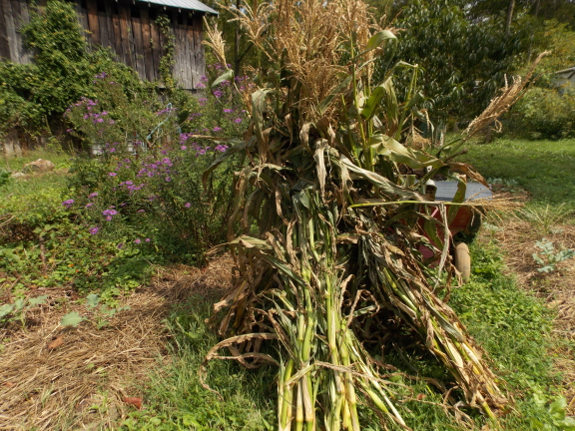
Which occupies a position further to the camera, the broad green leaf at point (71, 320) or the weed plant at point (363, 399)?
the broad green leaf at point (71, 320)

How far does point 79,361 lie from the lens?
90.7 inches

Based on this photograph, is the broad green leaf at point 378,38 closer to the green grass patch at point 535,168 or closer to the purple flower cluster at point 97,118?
the green grass patch at point 535,168

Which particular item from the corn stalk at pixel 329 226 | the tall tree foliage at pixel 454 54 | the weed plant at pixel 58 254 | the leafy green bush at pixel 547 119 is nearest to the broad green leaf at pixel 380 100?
the corn stalk at pixel 329 226

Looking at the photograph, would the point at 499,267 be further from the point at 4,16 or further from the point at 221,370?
the point at 4,16

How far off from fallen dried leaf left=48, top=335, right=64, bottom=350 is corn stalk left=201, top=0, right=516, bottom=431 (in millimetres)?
1117

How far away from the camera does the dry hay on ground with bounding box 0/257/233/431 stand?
6.38 feet

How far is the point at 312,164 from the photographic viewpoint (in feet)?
6.72

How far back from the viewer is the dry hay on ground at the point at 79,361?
6.38 feet

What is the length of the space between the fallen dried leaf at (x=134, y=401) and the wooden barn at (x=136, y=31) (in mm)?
9368

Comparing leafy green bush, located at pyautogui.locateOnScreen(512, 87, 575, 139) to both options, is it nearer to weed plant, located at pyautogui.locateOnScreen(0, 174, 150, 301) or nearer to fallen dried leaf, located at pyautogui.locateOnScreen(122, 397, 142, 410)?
weed plant, located at pyautogui.locateOnScreen(0, 174, 150, 301)

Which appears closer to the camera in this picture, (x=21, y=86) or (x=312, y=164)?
(x=312, y=164)

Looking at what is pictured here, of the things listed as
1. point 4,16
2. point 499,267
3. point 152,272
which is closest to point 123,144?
point 152,272

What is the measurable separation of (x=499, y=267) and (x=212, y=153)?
2948 millimetres

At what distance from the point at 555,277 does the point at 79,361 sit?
3775 mm
